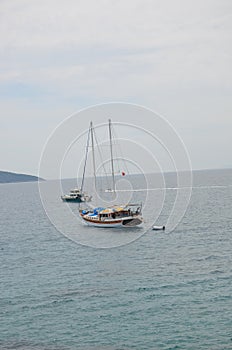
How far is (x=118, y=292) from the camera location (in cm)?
4628

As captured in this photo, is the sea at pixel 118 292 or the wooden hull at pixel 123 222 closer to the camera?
the sea at pixel 118 292

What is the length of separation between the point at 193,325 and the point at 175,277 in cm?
1332

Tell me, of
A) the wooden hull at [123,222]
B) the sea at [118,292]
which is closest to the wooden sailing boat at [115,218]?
the wooden hull at [123,222]

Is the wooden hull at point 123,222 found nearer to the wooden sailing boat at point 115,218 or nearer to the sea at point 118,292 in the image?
the wooden sailing boat at point 115,218

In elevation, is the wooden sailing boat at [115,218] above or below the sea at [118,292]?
above

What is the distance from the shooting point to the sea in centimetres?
3562

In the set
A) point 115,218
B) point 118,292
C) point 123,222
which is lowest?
point 118,292

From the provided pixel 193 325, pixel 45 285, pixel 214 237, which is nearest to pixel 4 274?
pixel 45 285

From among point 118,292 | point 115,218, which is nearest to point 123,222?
point 115,218

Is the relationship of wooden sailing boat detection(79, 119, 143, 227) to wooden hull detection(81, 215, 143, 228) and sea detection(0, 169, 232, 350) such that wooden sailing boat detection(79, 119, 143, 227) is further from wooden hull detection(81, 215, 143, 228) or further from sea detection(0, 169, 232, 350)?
sea detection(0, 169, 232, 350)

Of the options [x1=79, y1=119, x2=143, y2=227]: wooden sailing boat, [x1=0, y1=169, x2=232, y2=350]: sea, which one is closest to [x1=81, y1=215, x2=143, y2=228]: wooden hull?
[x1=79, y1=119, x2=143, y2=227]: wooden sailing boat

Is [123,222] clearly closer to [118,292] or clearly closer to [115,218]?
[115,218]

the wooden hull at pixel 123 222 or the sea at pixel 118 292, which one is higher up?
the wooden hull at pixel 123 222

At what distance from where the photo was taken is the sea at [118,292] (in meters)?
35.6
